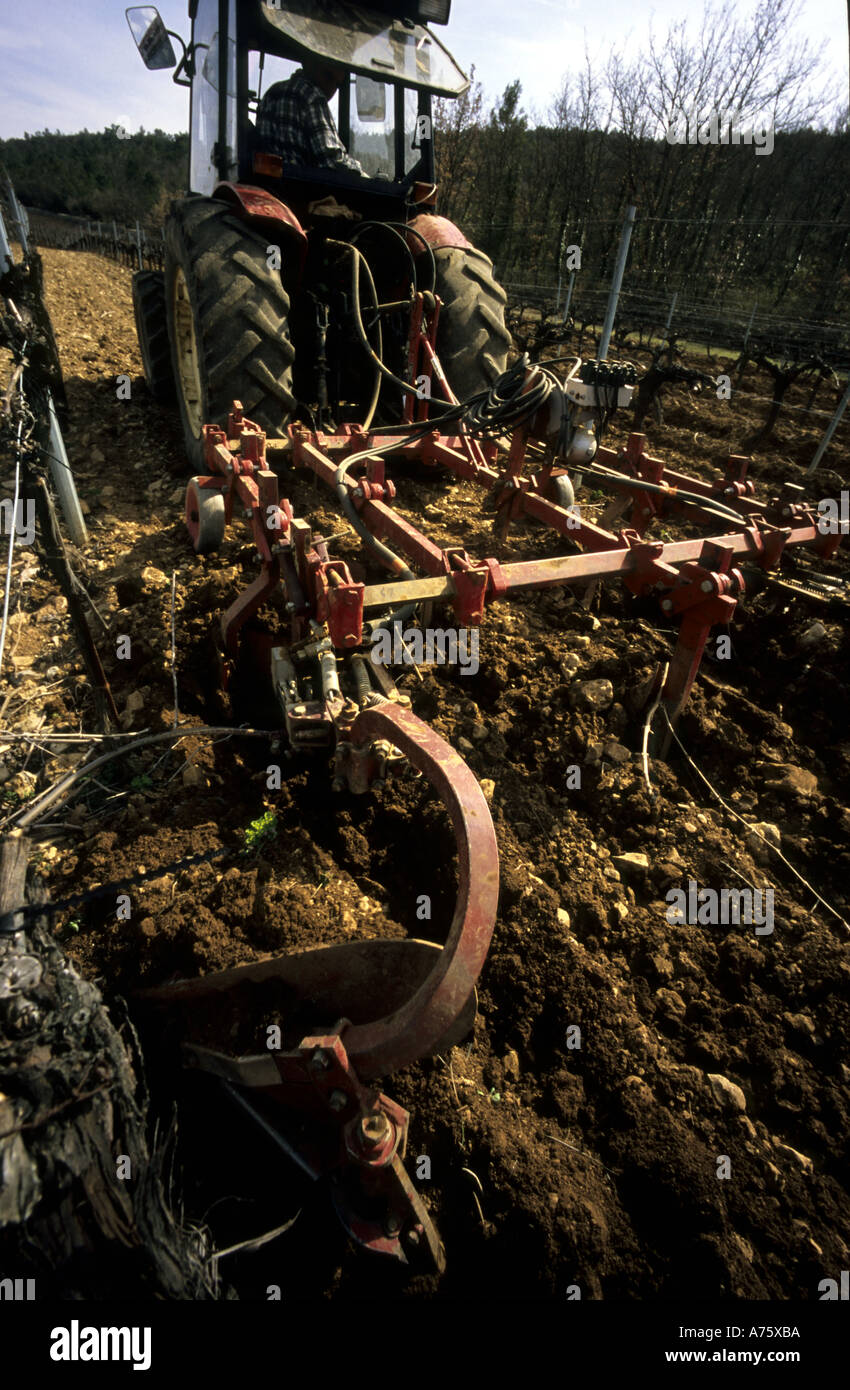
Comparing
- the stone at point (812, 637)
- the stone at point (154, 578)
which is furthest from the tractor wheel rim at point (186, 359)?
the stone at point (812, 637)

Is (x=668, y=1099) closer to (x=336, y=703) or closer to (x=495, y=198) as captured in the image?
(x=336, y=703)

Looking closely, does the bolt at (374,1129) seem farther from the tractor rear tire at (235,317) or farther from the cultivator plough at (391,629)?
the tractor rear tire at (235,317)

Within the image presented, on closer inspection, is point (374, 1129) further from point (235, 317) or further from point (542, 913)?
point (235, 317)

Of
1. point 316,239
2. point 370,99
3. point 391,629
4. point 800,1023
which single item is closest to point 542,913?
point 800,1023

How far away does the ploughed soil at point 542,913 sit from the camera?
1.49m

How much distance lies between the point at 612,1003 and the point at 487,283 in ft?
13.9

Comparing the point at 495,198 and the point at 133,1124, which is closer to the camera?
the point at 133,1124

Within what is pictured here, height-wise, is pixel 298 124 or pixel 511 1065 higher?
pixel 298 124

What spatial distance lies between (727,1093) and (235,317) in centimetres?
377

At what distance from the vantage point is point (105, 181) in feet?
147

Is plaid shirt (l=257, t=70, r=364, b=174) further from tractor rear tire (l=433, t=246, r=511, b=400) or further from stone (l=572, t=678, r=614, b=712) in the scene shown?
stone (l=572, t=678, r=614, b=712)

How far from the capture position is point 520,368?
2.76 m

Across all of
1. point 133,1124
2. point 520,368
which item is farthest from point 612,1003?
point 520,368

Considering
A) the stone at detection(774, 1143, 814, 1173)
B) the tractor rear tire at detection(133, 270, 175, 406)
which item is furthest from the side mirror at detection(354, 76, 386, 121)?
the stone at detection(774, 1143, 814, 1173)
